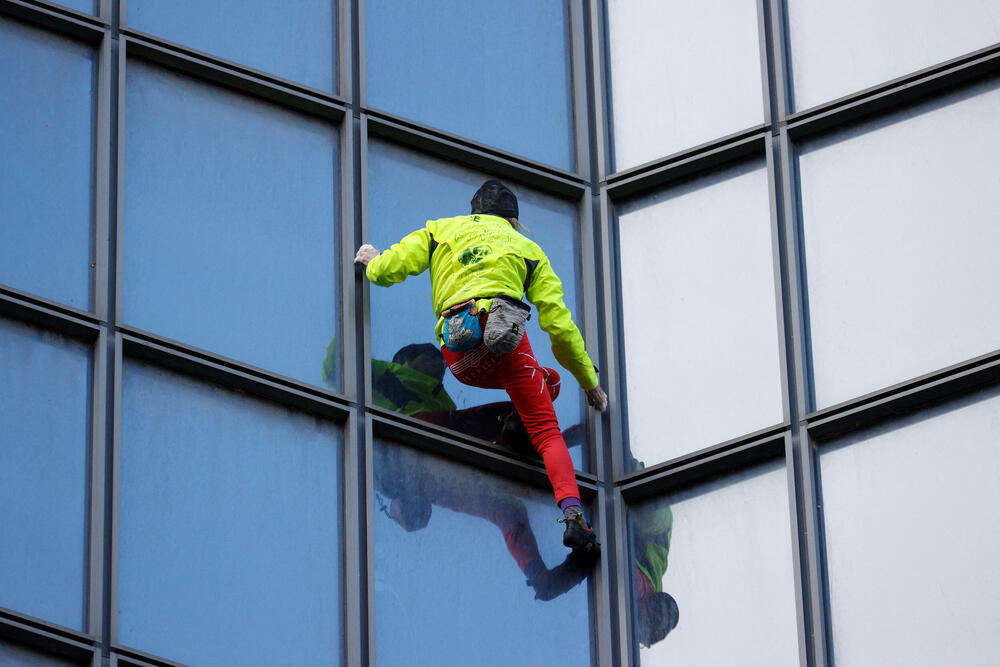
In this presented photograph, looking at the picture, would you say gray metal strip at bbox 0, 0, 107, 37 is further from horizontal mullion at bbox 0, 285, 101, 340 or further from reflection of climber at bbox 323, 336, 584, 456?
reflection of climber at bbox 323, 336, 584, 456

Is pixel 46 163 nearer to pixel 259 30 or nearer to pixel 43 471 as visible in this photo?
pixel 259 30

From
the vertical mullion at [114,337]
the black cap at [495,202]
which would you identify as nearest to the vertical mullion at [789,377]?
the black cap at [495,202]

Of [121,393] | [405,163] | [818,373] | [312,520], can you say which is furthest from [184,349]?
[818,373]

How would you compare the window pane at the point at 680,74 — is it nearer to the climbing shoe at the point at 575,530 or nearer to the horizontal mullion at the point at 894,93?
the horizontal mullion at the point at 894,93

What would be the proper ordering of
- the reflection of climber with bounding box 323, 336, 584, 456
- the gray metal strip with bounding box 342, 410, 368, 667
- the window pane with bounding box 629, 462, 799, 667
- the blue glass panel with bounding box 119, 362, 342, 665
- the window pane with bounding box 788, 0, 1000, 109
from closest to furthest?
1. the blue glass panel with bounding box 119, 362, 342, 665
2. the gray metal strip with bounding box 342, 410, 368, 667
3. the window pane with bounding box 629, 462, 799, 667
4. the reflection of climber with bounding box 323, 336, 584, 456
5. the window pane with bounding box 788, 0, 1000, 109

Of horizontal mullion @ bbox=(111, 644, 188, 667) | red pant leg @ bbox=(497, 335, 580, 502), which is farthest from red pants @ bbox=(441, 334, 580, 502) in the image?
horizontal mullion @ bbox=(111, 644, 188, 667)

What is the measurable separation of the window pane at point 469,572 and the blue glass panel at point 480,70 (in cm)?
229

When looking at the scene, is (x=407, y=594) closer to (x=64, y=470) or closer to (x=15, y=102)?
(x=64, y=470)

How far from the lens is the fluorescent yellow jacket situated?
11945 mm

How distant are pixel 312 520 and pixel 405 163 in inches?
96.2

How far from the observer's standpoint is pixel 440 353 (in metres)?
12.5

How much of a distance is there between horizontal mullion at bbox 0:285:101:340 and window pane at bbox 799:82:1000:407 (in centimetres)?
407

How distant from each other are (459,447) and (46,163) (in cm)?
277

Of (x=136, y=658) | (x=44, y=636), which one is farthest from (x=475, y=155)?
(x=44, y=636)
